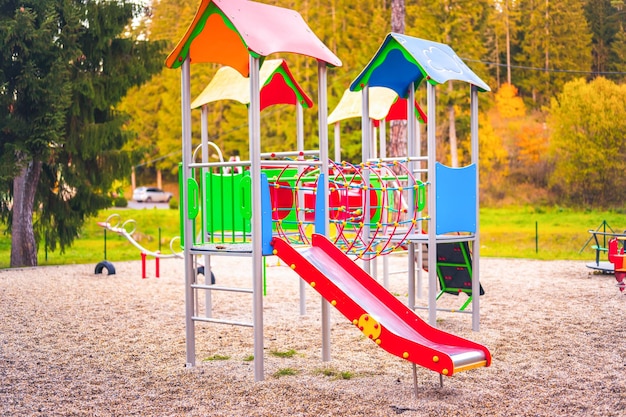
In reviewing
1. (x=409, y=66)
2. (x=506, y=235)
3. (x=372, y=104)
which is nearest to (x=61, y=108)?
(x=372, y=104)

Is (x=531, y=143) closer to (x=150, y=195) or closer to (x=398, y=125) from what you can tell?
(x=398, y=125)

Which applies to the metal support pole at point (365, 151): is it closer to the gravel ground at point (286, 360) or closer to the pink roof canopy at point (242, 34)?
the gravel ground at point (286, 360)

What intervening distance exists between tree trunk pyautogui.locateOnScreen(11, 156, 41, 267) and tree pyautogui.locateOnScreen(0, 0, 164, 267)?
0.07 ft

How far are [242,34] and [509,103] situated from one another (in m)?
26.9

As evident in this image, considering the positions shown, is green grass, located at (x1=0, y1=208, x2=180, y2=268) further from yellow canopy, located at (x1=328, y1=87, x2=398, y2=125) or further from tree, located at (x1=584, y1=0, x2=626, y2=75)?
tree, located at (x1=584, y1=0, x2=626, y2=75)

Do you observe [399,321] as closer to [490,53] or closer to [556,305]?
[556,305]

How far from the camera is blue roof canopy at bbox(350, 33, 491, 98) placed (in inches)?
309

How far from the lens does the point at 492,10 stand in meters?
35.0

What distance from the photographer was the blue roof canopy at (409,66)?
309 inches

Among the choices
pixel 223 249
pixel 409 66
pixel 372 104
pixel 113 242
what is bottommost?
pixel 113 242

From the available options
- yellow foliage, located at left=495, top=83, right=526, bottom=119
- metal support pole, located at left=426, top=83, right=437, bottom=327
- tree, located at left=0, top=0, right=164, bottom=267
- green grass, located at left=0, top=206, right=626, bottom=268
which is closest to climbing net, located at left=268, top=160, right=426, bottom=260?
metal support pole, located at left=426, top=83, right=437, bottom=327

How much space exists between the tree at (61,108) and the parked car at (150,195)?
93.5 ft

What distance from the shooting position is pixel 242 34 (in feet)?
20.5

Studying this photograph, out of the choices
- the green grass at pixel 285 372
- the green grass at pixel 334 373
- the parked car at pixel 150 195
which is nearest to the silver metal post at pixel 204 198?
the green grass at pixel 285 372
